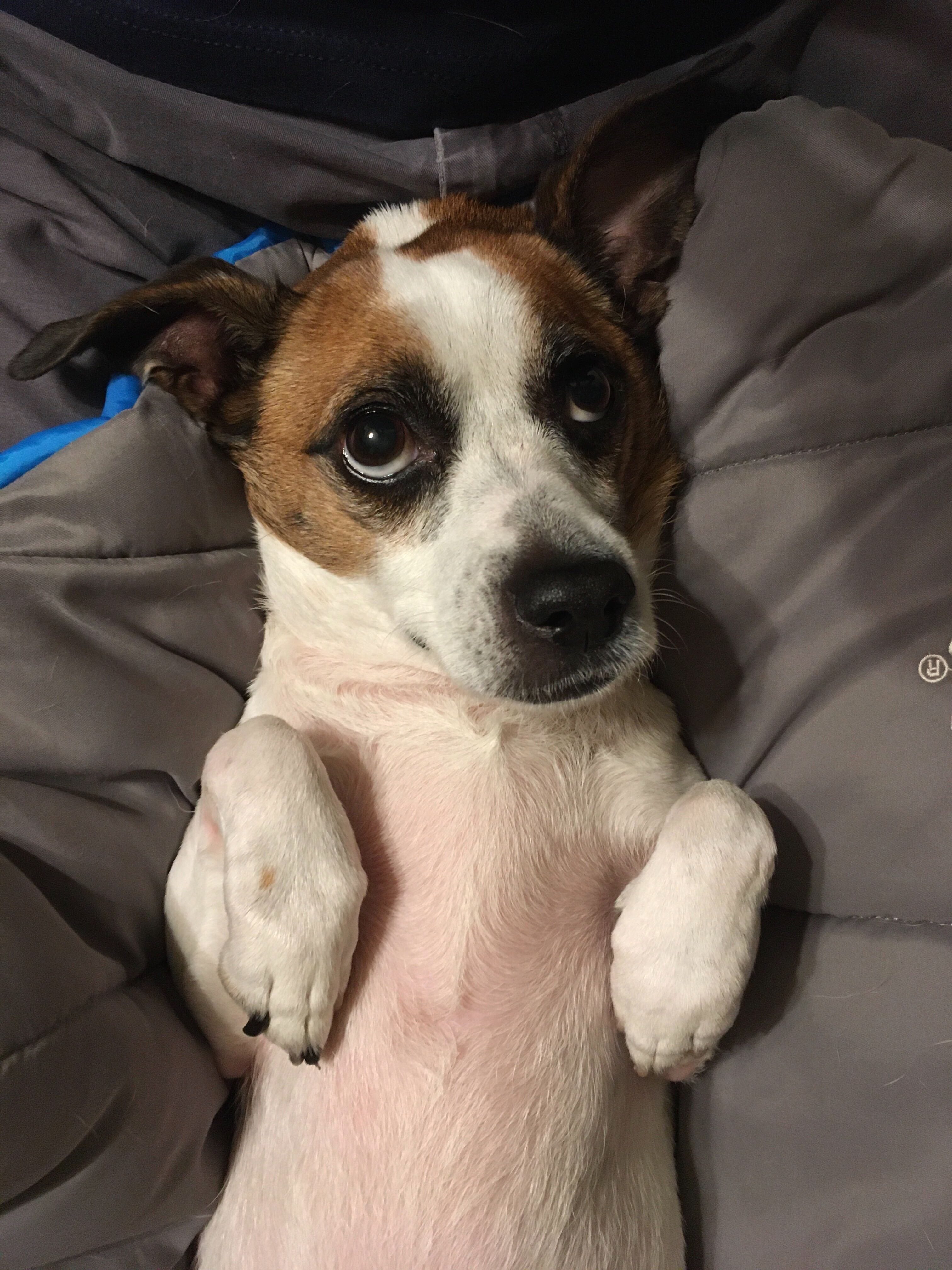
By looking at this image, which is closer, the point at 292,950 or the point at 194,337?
the point at 292,950

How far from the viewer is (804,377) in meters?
1.64

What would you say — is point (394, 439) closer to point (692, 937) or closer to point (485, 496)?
point (485, 496)

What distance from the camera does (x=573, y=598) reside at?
4.51 ft

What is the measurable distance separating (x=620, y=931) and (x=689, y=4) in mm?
1848

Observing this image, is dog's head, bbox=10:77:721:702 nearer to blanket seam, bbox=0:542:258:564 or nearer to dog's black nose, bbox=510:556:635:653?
dog's black nose, bbox=510:556:635:653

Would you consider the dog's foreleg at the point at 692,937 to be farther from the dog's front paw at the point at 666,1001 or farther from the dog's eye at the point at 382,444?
the dog's eye at the point at 382,444

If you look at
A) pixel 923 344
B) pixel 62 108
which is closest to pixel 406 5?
pixel 62 108

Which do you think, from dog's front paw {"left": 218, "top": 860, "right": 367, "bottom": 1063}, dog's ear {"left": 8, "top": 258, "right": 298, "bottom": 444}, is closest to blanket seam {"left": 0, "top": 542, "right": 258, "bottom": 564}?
dog's ear {"left": 8, "top": 258, "right": 298, "bottom": 444}

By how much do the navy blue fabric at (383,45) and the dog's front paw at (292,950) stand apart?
1541mm

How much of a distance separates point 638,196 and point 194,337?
95 cm


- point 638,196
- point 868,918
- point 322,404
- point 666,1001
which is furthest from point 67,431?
point 868,918

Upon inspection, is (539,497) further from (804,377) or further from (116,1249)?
(116,1249)

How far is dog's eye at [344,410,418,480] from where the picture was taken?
1.57 meters

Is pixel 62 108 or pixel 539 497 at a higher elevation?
pixel 62 108
